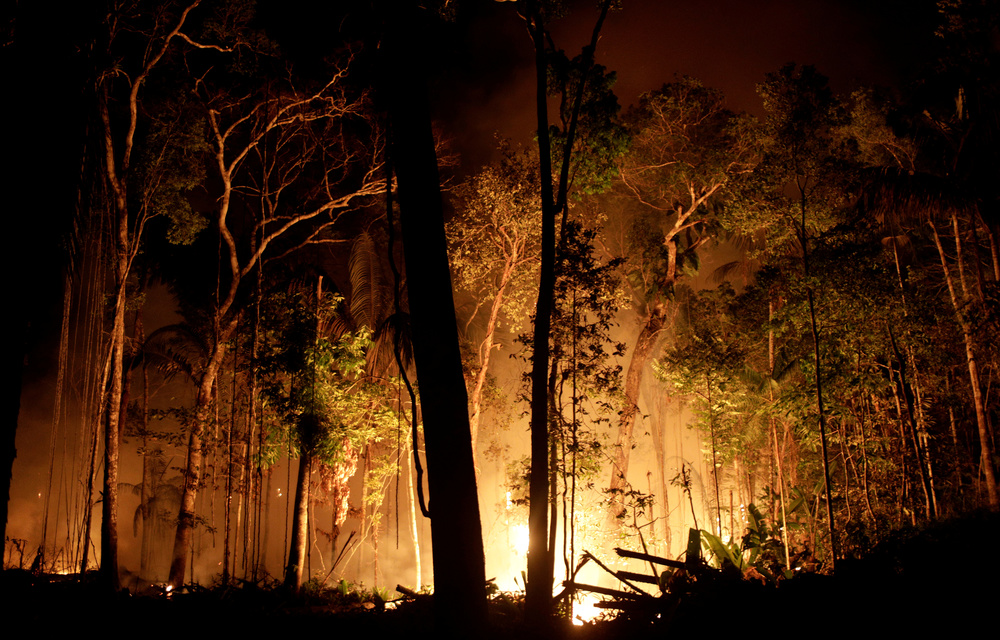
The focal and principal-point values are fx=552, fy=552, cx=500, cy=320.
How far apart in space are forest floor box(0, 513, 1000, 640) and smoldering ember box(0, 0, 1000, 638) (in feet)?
0.12

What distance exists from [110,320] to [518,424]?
20.7m

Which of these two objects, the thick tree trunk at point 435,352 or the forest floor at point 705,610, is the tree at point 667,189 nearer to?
the forest floor at point 705,610

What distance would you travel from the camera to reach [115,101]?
9836mm

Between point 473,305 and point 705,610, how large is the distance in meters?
11.9

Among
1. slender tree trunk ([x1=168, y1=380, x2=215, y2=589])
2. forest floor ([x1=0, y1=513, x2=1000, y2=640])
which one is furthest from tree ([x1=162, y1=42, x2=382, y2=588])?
forest floor ([x1=0, y1=513, x2=1000, y2=640])

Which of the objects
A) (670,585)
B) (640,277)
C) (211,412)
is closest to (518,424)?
(640,277)

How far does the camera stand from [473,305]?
53.0ft

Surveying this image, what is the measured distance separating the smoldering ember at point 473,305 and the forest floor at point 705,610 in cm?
4

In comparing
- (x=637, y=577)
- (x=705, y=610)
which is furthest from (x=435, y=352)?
(x=637, y=577)

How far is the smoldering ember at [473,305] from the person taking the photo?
12.5ft

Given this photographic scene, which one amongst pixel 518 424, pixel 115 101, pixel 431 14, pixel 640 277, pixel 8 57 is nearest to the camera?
pixel 8 57

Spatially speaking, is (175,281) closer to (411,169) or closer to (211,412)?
(211,412)

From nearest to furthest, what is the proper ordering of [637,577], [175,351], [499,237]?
[637,577], [499,237], [175,351]

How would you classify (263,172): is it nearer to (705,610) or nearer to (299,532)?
(299,532)
